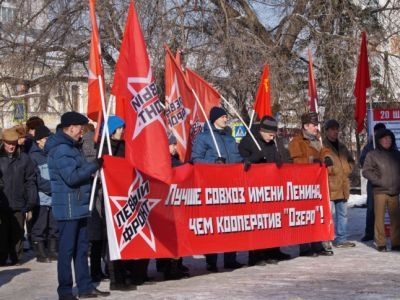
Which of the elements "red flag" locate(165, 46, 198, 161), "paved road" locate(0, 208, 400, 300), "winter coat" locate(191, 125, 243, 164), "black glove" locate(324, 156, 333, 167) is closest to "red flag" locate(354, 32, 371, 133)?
"black glove" locate(324, 156, 333, 167)

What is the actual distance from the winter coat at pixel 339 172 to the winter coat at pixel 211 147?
202 cm

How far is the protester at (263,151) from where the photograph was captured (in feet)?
39.5

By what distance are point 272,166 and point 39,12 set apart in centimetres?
1160

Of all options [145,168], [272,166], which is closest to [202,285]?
[145,168]

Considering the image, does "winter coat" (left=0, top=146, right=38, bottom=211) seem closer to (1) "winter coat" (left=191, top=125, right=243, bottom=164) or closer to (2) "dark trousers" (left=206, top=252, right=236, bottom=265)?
(1) "winter coat" (left=191, top=125, right=243, bottom=164)

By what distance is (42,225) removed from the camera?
43.7 ft

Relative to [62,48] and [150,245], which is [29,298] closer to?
[150,245]

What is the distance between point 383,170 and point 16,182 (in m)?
4.81

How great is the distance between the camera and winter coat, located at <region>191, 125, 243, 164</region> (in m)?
Result: 11.7

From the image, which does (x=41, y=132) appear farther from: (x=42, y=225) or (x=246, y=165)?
(x=246, y=165)

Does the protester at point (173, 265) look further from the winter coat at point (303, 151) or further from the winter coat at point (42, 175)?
the winter coat at point (42, 175)

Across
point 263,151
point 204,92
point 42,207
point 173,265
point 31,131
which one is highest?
point 204,92

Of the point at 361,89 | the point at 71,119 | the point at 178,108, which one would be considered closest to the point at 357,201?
the point at 361,89

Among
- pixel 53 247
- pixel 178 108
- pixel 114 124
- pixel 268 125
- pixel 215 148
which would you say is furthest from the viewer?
pixel 53 247
